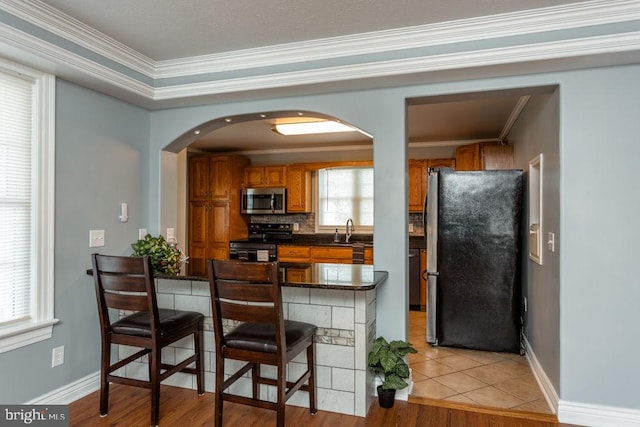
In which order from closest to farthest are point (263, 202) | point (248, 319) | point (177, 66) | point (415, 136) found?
1. point (248, 319)
2. point (177, 66)
3. point (415, 136)
4. point (263, 202)

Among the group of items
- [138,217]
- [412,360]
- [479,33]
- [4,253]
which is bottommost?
[412,360]

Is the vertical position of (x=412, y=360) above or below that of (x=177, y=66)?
below

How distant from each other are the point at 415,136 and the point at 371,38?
9.92 feet

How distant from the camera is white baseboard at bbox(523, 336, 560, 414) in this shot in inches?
102

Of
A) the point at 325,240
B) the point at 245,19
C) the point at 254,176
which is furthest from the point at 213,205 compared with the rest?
the point at 245,19

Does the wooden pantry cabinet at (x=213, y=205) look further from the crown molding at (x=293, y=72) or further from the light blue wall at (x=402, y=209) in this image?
the crown molding at (x=293, y=72)

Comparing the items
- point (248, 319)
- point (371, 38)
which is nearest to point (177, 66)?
point (371, 38)

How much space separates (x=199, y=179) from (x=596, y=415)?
5.60m

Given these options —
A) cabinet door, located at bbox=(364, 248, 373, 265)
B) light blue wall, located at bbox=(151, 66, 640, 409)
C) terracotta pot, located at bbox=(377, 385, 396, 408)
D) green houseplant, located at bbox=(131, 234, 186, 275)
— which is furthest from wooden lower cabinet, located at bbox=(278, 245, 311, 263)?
light blue wall, located at bbox=(151, 66, 640, 409)

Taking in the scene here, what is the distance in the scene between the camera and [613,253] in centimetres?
239

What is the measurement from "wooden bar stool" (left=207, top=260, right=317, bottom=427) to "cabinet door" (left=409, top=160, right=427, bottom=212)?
3826 mm

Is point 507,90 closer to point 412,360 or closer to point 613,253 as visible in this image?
point 613,253

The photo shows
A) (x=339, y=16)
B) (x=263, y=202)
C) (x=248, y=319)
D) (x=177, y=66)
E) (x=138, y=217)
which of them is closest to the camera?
(x=248, y=319)

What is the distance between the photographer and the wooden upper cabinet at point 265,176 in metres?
6.23
